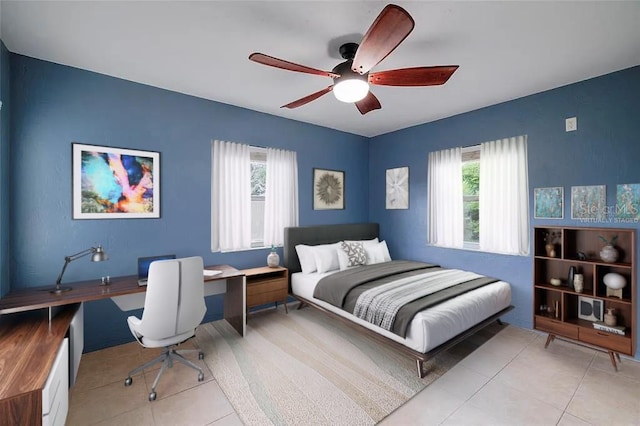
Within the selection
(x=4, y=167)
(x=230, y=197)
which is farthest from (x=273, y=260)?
(x=4, y=167)

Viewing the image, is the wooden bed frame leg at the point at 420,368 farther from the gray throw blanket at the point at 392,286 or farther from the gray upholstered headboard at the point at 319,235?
the gray upholstered headboard at the point at 319,235

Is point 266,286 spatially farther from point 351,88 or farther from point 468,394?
point 351,88

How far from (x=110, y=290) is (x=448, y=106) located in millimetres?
4209

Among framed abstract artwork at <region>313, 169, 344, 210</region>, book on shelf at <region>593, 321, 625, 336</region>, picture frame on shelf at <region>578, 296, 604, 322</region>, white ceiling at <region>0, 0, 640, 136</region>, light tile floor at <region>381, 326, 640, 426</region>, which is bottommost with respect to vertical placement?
light tile floor at <region>381, 326, 640, 426</region>

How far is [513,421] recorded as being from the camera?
6.10ft

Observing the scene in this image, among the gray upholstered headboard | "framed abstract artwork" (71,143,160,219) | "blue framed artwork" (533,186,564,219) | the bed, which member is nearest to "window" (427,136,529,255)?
"blue framed artwork" (533,186,564,219)

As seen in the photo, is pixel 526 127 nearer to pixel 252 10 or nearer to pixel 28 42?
pixel 252 10

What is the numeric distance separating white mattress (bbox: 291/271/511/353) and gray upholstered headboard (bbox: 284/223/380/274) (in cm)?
81

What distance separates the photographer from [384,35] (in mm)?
1531

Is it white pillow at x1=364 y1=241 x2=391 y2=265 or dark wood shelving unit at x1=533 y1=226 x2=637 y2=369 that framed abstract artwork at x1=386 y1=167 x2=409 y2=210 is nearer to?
white pillow at x1=364 y1=241 x2=391 y2=265

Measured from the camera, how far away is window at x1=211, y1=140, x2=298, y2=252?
3.48 m

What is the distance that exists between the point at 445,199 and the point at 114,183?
413 centimetres

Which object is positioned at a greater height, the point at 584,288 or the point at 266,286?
the point at 584,288

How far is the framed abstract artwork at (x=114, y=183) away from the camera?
2.63 m
